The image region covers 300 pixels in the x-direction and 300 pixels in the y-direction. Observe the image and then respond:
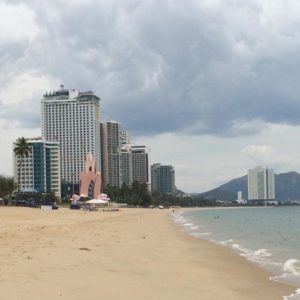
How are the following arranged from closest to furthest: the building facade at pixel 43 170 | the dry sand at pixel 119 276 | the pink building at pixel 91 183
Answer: the dry sand at pixel 119 276 → the pink building at pixel 91 183 → the building facade at pixel 43 170

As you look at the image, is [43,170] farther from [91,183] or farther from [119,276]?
[119,276]

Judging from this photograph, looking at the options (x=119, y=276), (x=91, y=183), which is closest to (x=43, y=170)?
(x=91, y=183)

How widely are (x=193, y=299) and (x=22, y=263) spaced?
4548 mm

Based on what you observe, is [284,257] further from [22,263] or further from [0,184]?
[0,184]

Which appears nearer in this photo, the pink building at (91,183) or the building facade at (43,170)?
the pink building at (91,183)

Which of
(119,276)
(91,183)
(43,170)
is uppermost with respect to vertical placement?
(43,170)

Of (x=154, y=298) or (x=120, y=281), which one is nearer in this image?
(x=154, y=298)

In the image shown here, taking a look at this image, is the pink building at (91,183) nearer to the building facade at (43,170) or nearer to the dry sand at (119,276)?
the building facade at (43,170)

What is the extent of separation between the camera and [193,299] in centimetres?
1046

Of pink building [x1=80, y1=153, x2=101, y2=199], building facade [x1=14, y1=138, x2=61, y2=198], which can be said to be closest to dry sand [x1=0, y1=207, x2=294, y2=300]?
pink building [x1=80, y1=153, x2=101, y2=199]

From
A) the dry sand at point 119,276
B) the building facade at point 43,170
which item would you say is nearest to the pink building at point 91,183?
the building facade at point 43,170

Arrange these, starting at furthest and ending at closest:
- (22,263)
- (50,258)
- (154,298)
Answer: (50,258) < (22,263) < (154,298)

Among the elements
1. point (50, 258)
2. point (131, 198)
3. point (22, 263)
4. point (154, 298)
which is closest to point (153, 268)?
point (50, 258)

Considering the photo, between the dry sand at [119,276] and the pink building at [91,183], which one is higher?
the pink building at [91,183]
